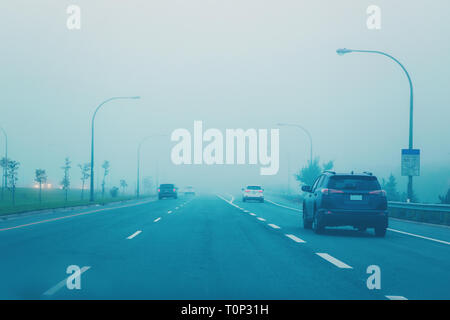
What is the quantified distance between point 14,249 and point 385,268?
25.0ft

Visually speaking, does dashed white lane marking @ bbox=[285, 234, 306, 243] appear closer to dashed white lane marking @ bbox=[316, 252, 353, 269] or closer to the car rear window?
the car rear window

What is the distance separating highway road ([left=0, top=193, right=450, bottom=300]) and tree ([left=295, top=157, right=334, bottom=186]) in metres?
68.5

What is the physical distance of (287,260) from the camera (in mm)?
9805

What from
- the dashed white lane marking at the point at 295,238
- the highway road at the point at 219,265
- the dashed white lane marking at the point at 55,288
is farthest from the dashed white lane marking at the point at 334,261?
the dashed white lane marking at the point at 55,288

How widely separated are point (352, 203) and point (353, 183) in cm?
63

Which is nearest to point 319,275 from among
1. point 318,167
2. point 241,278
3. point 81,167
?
point 241,278

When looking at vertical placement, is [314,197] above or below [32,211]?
above

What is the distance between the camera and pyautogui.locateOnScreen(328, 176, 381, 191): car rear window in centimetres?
1484

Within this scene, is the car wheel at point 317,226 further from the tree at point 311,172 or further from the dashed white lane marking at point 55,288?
the tree at point 311,172

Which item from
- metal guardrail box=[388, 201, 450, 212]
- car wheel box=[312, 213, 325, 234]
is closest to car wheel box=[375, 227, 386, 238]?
car wheel box=[312, 213, 325, 234]

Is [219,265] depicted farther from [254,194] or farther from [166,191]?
[166,191]
